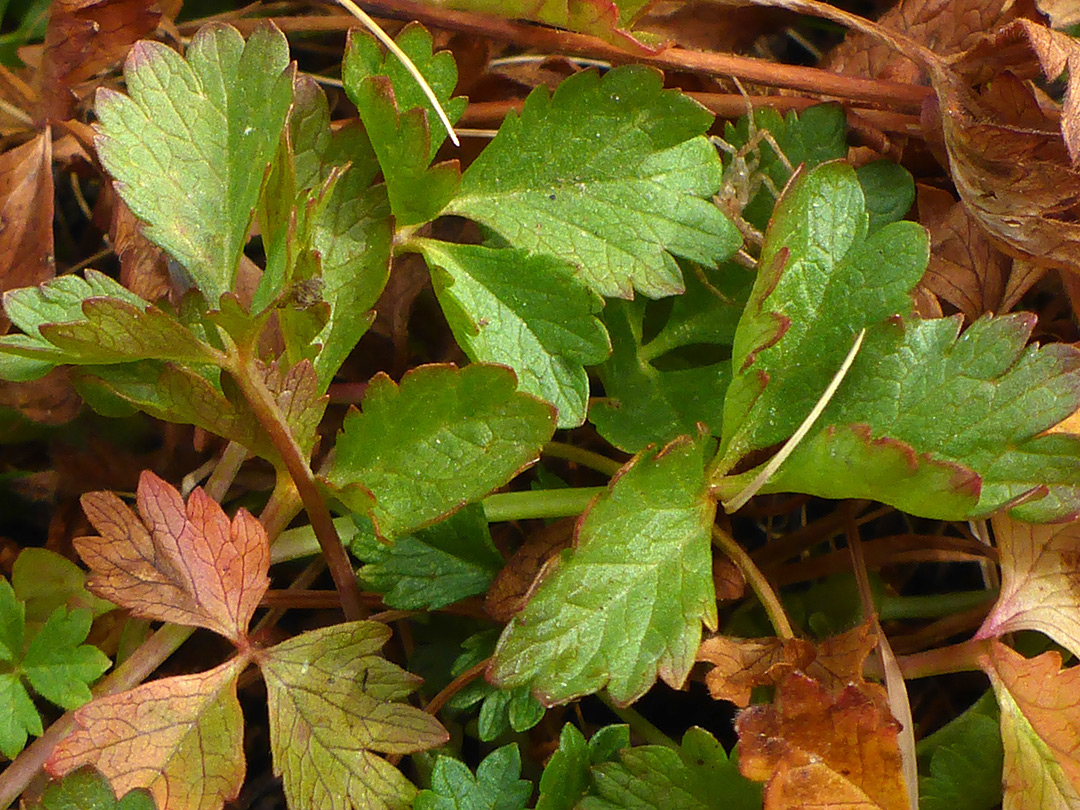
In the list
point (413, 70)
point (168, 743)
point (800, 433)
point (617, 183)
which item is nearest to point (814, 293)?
point (800, 433)

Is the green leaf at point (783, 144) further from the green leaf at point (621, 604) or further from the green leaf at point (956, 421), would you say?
the green leaf at point (621, 604)

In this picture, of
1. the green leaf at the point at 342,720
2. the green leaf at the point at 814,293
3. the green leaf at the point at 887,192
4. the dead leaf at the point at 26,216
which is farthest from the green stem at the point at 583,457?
the dead leaf at the point at 26,216

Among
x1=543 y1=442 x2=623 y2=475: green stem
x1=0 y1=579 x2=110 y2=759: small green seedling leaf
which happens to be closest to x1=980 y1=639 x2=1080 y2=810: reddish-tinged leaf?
x1=543 y1=442 x2=623 y2=475: green stem

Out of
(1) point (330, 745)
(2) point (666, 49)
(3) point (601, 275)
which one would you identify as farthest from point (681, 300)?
(1) point (330, 745)

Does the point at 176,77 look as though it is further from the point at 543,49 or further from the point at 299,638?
the point at 299,638

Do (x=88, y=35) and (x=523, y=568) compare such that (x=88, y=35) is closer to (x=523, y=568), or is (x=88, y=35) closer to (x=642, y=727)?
(x=523, y=568)

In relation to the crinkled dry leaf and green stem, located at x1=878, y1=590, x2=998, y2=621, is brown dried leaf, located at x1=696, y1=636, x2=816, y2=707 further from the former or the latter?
the crinkled dry leaf
